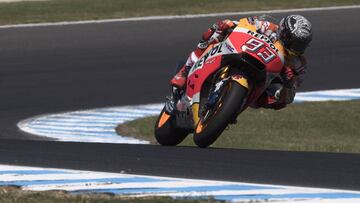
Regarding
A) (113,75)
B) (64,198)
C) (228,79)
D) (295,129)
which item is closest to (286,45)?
(228,79)

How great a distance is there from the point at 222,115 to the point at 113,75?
27.8ft

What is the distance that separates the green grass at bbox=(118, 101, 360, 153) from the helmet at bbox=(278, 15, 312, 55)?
7.97 ft

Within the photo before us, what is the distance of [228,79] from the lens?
30.5 feet

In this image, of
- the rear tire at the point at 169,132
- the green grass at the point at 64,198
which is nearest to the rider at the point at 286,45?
the rear tire at the point at 169,132

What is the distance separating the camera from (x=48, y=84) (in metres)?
16.7

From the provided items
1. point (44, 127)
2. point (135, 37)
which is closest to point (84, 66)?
point (135, 37)

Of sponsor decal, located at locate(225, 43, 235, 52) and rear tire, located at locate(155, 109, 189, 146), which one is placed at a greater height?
sponsor decal, located at locate(225, 43, 235, 52)

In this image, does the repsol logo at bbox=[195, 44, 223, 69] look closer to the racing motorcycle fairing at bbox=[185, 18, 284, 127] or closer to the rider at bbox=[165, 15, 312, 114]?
the racing motorcycle fairing at bbox=[185, 18, 284, 127]

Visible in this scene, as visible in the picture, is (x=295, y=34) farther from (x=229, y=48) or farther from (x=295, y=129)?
(x=295, y=129)

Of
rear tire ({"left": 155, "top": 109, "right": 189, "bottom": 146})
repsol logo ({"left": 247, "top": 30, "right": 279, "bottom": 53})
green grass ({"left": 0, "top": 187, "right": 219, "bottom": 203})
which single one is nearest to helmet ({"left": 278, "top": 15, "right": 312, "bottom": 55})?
repsol logo ({"left": 247, "top": 30, "right": 279, "bottom": 53})

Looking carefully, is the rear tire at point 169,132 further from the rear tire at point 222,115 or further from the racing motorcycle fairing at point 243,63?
the rear tire at point 222,115

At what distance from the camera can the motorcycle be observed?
29.9 feet

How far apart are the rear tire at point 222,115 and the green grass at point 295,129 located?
2818 mm

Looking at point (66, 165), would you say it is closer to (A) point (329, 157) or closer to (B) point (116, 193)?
(B) point (116, 193)
